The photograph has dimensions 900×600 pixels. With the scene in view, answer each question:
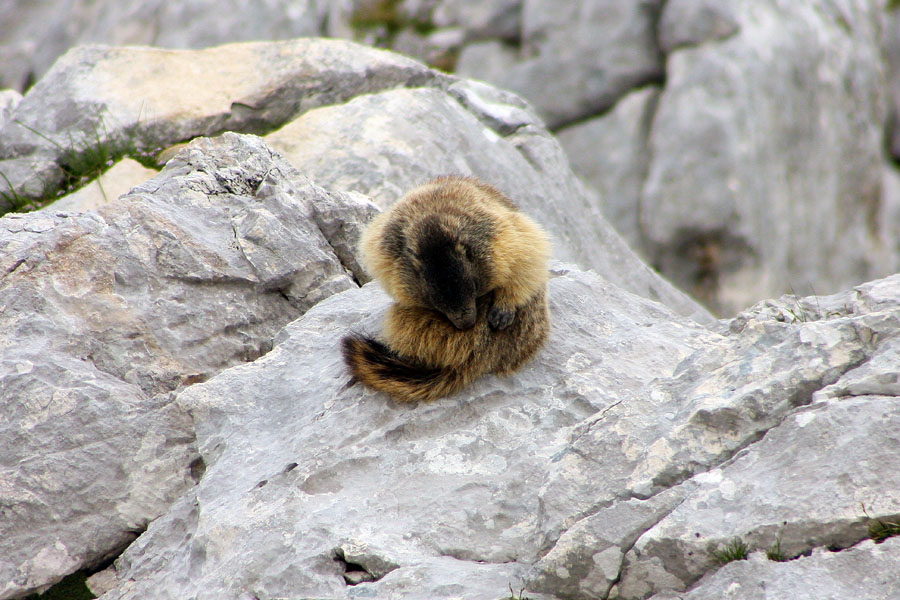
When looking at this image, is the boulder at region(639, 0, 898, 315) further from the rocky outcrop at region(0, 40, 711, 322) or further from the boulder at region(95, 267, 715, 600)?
the boulder at region(95, 267, 715, 600)

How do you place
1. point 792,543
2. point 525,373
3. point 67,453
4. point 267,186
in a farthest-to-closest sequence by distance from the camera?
1. point 267,186
2. point 525,373
3. point 67,453
4. point 792,543

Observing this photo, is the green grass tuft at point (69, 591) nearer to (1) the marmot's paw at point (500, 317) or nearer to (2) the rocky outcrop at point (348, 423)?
(2) the rocky outcrop at point (348, 423)

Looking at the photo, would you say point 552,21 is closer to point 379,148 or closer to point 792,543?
point 379,148

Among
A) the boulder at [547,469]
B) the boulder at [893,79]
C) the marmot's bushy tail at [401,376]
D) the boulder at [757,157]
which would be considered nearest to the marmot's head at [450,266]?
the marmot's bushy tail at [401,376]

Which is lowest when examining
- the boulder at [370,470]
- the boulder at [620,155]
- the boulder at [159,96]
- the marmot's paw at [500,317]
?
the boulder at [620,155]

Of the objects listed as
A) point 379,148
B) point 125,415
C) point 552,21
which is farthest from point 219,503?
point 552,21
